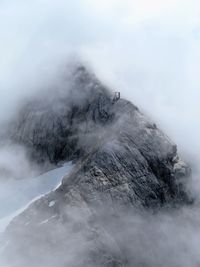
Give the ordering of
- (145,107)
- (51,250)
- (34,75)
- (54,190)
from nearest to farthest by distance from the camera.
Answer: (51,250)
(54,190)
(145,107)
(34,75)

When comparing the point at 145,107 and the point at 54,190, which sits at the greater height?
the point at 145,107

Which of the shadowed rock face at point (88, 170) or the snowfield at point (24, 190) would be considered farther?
the snowfield at point (24, 190)

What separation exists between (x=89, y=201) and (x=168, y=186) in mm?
13287

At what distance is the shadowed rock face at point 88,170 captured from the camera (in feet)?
262

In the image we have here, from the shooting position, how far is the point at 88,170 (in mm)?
84938

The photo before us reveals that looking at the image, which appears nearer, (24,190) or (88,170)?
(88,170)

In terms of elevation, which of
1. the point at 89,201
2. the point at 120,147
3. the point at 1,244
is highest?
the point at 120,147

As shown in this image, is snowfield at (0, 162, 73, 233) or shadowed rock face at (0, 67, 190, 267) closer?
shadowed rock face at (0, 67, 190, 267)

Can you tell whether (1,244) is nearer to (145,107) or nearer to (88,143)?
(88,143)

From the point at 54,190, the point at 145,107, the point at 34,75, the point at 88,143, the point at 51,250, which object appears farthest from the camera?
the point at 34,75

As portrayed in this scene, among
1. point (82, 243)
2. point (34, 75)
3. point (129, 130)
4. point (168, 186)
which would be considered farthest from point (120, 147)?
point (34, 75)

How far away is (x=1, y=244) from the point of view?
8025 centimetres

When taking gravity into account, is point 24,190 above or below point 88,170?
below

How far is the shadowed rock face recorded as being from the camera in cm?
7994
